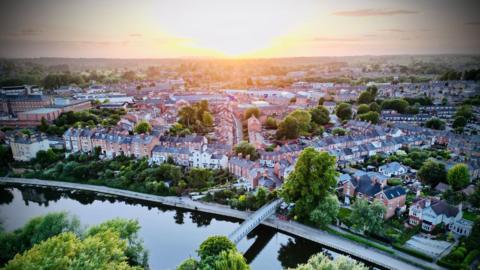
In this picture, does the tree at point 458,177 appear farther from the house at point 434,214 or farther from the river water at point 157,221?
the river water at point 157,221

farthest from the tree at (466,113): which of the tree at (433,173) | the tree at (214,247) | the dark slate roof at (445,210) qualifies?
the tree at (214,247)

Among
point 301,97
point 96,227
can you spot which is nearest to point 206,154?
point 96,227

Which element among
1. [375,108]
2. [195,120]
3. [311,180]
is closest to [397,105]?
[375,108]

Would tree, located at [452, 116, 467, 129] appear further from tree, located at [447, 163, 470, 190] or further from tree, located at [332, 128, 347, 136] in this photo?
tree, located at [447, 163, 470, 190]

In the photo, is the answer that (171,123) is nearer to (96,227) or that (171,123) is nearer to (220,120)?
(220,120)

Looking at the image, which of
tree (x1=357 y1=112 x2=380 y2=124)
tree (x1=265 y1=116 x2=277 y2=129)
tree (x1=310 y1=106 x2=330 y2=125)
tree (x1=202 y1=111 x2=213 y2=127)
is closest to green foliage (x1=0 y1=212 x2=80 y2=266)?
Answer: tree (x1=202 y1=111 x2=213 y2=127)

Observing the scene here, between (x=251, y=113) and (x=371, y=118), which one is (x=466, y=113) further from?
(x=251, y=113)
